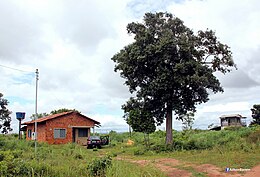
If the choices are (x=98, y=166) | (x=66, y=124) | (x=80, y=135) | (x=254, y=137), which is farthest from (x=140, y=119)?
(x=80, y=135)

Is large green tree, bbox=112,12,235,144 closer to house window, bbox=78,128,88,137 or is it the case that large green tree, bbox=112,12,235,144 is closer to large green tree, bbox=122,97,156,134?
large green tree, bbox=122,97,156,134

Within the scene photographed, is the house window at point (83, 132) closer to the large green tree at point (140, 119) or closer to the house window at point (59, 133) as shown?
the house window at point (59, 133)

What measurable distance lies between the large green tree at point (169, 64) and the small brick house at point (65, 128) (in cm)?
1345

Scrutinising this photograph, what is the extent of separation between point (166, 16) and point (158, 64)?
13.0 feet

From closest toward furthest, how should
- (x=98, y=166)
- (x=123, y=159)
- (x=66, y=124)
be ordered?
(x=98, y=166)
(x=123, y=159)
(x=66, y=124)

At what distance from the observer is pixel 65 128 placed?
34562 mm

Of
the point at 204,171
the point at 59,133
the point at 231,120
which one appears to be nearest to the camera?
the point at 204,171

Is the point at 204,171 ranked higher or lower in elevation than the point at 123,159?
higher

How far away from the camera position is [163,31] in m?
21.7

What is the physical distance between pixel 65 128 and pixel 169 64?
17247mm

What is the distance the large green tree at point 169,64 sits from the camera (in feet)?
69.1

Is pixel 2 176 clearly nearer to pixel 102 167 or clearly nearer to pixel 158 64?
pixel 102 167

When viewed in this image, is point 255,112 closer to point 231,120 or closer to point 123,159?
point 231,120

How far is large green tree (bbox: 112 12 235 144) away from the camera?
69.1 ft
